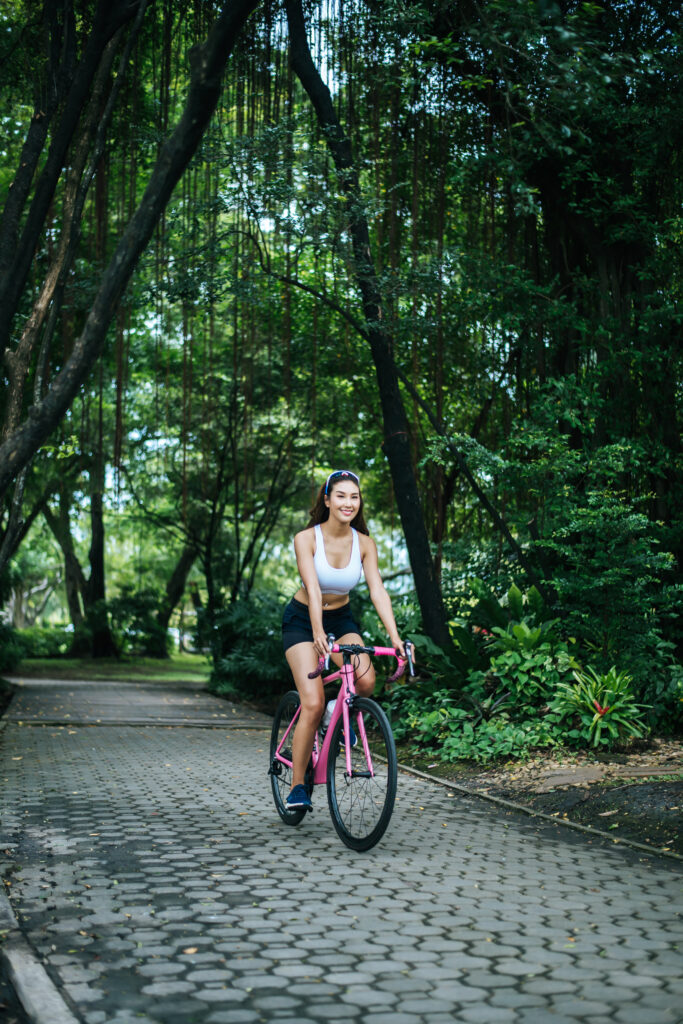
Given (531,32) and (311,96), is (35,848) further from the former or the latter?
(311,96)

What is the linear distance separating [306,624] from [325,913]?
6.97 feet

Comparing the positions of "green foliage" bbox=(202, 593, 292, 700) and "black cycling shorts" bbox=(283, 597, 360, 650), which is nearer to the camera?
"black cycling shorts" bbox=(283, 597, 360, 650)

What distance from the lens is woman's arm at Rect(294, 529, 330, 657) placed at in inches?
231

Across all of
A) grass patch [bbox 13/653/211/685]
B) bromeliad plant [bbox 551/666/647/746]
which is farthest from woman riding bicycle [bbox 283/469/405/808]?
grass patch [bbox 13/653/211/685]

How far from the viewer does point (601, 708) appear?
9047mm

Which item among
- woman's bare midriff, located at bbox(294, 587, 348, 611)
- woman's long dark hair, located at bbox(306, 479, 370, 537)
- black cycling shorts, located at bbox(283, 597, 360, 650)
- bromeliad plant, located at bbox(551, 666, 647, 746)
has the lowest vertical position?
bromeliad plant, located at bbox(551, 666, 647, 746)

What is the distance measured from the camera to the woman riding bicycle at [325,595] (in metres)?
6.05

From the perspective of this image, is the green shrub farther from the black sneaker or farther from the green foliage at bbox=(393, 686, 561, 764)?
the black sneaker

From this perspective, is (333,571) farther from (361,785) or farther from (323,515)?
(361,785)

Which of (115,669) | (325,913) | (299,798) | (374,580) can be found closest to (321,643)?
(374,580)

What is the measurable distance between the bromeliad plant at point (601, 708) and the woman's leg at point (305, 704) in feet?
12.0

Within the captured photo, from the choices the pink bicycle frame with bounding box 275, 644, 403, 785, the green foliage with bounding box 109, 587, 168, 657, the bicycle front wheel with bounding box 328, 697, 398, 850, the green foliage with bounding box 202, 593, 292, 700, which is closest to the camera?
the bicycle front wheel with bounding box 328, 697, 398, 850

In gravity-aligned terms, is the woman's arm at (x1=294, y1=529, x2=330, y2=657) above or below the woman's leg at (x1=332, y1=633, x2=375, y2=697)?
above

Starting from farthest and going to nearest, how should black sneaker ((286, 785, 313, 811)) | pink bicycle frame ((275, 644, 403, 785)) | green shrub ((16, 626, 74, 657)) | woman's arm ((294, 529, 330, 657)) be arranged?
green shrub ((16, 626, 74, 657)), black sneaker ((286, 785, 313, 811)), woman's arm ((294, 529, 330, 657)), pink bicycle frame ((275, 644, 403, 785))
